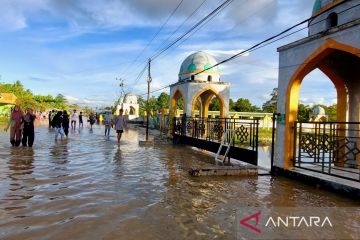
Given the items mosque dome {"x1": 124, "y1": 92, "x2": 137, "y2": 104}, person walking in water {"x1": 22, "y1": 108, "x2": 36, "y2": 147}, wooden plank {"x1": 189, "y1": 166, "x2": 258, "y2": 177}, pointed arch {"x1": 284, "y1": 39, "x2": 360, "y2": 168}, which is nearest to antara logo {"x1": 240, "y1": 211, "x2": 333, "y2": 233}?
wooden plank {"x1": 189, "y1": 166, "x2": 258, "y2": 177}

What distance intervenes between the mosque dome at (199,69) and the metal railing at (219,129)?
10.4ft

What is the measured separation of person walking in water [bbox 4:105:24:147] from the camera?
1375 centimetres

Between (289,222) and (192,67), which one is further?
(192,67)

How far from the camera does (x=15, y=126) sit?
45.3ft

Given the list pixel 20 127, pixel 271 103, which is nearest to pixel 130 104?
pixel 271 103

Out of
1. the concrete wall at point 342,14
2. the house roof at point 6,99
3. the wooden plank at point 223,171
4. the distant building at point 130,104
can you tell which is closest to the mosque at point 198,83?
→ the concrete wall at point 342,14

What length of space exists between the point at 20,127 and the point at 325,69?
449 inches

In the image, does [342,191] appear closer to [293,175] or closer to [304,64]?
[293,175]

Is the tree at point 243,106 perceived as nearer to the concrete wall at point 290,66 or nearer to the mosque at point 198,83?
the mosque at point 198,83

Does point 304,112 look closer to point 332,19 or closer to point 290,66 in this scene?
point 332,19

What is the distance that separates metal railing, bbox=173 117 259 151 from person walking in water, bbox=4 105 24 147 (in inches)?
304

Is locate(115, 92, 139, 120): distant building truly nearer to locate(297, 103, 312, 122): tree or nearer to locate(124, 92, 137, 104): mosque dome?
locate(124, 92, 137, 104): mosque dome

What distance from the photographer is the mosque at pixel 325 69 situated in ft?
28.1

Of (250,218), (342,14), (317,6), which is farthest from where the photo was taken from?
(317,6)
